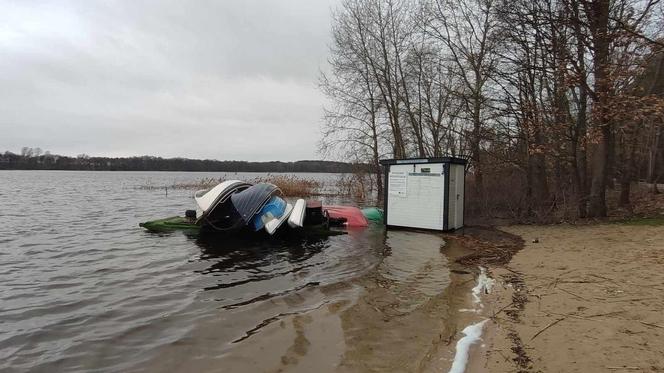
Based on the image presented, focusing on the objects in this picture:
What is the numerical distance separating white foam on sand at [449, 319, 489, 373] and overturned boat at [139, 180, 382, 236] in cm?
803

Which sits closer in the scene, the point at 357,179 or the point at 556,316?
the point at 556,316

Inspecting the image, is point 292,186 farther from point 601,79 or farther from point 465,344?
point 465,344

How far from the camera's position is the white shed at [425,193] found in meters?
13.2

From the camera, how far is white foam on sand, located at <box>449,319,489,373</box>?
13.2ft

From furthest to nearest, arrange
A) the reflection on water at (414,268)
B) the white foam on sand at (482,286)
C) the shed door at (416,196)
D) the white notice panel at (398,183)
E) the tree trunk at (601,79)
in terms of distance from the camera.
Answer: the white notice panel at (398,183) → the shed door at (416,196) → the tree trunk at (601,79) → the reflection on water at (414,268) → the white foam on sand at (482,286)

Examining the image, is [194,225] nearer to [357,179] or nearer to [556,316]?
[556,316]

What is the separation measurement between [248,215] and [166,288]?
5.27 metres

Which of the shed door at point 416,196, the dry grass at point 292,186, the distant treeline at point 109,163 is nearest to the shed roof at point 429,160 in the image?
the shed door at point 416,196

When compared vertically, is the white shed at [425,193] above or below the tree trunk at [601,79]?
below

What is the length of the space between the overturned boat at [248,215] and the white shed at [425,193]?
1986 millimetres

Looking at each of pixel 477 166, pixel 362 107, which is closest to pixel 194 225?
pixel 477 166

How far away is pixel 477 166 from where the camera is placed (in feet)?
58.9

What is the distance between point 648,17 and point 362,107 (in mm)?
16346

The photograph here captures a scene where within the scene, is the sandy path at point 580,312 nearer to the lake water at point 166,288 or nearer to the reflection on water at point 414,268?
the reflection on water at point 414,268
